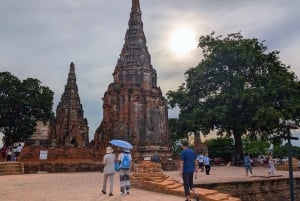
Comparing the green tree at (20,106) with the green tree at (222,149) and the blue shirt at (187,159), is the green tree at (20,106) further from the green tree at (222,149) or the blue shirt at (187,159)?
the blue shirt at (187,159)

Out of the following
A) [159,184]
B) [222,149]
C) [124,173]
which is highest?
[222,149]

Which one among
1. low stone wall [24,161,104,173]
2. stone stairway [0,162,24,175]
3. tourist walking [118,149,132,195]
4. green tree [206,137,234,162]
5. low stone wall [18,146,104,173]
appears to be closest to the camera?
tourist walking [118,149,132,195]

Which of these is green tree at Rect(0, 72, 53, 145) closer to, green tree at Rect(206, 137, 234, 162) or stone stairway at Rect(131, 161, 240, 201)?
green tree at Rect(206, 137, 234, 162)

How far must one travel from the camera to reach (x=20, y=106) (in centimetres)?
4238

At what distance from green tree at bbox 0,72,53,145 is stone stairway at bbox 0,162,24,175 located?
878 inches

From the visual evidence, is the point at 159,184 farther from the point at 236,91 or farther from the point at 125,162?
the point at 236,91

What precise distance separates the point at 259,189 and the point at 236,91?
13.4 metres

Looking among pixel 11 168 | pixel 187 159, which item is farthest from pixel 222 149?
pixel 187 159

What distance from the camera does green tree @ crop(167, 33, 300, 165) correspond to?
95.2 ft

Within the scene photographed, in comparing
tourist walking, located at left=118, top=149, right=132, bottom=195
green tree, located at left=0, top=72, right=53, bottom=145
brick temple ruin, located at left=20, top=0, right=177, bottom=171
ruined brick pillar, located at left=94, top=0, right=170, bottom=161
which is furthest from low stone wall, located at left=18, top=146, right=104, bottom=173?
green tree, located at left=0, top=72, right=53, bottom=145

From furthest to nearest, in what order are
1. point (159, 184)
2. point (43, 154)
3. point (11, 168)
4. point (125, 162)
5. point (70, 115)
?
point (70, 115) < point (43, 154) < point (11, 168) < point (159, 184) < point (125, 162)

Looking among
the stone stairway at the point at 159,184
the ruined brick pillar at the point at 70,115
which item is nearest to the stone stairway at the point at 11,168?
the stone stairway at the point at 159,184

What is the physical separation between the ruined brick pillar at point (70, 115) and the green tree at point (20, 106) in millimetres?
3285

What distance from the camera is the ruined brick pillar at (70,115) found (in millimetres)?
46906
